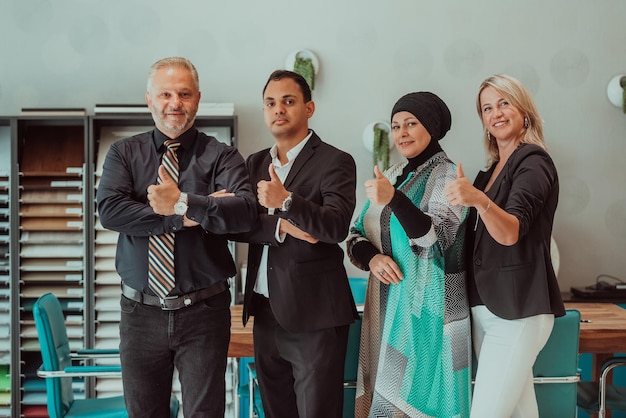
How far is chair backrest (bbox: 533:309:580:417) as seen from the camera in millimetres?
2711

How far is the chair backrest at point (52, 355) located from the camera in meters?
2.92

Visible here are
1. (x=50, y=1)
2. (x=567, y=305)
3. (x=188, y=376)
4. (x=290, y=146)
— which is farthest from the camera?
(x=50, y=1)

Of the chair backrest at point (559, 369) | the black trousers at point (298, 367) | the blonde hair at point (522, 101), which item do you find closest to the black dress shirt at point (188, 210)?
the black trousers at point (298, 367)

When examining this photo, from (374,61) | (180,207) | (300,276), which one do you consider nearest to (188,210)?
(180,207)

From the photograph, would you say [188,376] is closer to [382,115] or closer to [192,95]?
[192,95]

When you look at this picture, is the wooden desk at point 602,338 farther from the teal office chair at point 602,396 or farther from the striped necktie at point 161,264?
the striped necktie at point 161,264

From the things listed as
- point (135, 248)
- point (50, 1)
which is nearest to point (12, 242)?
point (50, 1)

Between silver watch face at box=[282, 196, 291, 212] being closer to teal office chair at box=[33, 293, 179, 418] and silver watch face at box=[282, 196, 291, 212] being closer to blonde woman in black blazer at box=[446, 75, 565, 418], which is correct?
blonde woman in black blazer at box=[446, 75, 565, 418]

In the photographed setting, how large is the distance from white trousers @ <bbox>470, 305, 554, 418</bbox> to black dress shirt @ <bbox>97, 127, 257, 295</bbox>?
865 millimetres

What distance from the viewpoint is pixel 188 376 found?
7.53 feet

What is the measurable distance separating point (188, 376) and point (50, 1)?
317 centimetres

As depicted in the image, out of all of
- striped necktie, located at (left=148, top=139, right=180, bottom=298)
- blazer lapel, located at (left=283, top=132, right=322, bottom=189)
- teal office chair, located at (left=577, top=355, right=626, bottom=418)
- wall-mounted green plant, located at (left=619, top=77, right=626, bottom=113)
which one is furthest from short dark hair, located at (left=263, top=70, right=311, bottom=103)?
wall-mounted green plant, located at (left=619, top=77, right=626, bottom=113)

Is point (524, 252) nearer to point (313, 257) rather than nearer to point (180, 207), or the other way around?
point (313, 257)

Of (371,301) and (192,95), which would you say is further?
(371,301)
